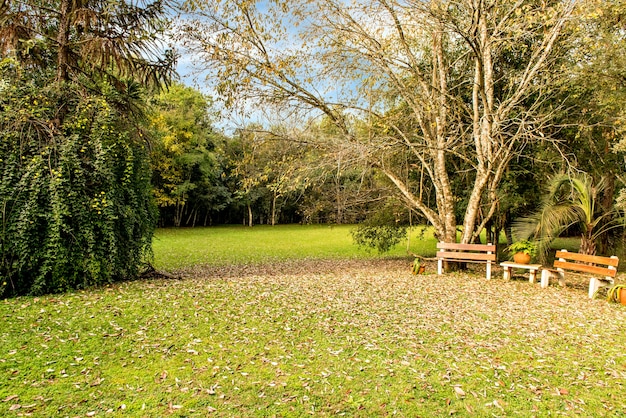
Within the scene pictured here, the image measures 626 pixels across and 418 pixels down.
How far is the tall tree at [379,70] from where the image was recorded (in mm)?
8875

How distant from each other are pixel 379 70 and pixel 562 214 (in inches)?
235

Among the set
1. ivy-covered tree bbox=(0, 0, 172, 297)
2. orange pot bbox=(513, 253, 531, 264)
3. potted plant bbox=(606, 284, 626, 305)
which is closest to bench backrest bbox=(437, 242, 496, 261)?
orange pot bbox=(513, 253, 531, 264)

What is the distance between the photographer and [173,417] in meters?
3.18

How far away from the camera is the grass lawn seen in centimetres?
343

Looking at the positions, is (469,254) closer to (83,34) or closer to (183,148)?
(83,34)

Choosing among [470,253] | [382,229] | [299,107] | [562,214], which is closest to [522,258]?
[470,253]

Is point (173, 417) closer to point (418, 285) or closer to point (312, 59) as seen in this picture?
point (418, 285)

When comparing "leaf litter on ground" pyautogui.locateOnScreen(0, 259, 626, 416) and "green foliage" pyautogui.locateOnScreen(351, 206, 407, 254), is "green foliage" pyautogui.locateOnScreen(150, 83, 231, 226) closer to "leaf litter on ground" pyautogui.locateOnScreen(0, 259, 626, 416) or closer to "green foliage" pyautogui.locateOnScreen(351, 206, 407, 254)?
"green foliage" pyautogui.locateOnScreen(351, 206, 407, 254)

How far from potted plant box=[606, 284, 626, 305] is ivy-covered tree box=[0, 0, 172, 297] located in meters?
9.06

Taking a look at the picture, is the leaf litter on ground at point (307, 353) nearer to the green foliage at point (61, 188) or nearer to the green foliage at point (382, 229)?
the green foliage at point (61, 188)

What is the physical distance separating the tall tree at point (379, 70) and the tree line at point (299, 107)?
2.0 inches

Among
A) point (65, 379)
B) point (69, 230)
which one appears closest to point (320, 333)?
point (65, 379)

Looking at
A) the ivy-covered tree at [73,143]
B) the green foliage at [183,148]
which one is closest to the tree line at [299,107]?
the ivy-covered tree at [73,143]

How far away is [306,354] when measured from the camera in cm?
449
